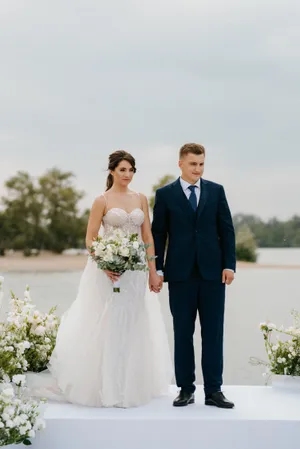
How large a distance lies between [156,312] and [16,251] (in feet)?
42.7

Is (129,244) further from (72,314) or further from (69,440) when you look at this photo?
(69,440)

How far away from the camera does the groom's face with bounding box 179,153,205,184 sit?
4391 mm

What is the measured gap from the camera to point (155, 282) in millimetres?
4496

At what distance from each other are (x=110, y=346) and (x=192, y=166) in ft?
4.35

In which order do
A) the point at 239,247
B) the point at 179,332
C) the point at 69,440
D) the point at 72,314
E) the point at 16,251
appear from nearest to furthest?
the point at 69,440 → the point at 179,332 → the point at 72,314 → the point at 239,247 → the point at 16,251

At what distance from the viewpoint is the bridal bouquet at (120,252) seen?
14.1 feet

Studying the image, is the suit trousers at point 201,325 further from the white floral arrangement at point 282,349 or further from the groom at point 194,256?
the white floral arrangement at point 282,349

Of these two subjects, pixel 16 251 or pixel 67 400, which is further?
pixel 16 251

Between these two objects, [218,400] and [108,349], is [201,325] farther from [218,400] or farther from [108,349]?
[108,349]

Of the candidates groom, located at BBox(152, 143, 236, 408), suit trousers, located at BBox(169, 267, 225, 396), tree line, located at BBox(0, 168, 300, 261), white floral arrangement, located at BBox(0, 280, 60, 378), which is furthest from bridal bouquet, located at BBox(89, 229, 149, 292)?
tree line, located at BBox(0, 168, 300, 261)

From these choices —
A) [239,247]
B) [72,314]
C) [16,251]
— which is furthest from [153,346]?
[16,251]

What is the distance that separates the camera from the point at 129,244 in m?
4.31

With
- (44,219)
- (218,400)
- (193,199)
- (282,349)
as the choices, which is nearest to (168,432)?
(218,400)

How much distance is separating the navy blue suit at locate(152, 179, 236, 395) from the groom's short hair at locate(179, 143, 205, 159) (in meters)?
0.23
